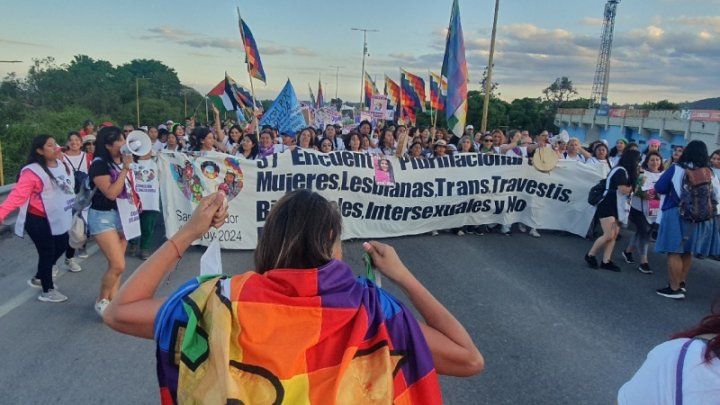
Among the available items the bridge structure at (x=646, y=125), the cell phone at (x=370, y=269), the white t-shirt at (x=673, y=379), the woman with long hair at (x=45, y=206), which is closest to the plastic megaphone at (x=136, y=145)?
the woman with long hair at (x=45, y=206)

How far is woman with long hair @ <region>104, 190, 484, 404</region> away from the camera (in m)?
1.33

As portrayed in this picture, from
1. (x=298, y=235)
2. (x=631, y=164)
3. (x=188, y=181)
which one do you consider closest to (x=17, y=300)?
(x=188, y=181)

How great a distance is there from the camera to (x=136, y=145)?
17.8 ft

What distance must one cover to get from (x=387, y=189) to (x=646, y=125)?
48629 millimetres

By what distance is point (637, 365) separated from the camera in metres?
4.42

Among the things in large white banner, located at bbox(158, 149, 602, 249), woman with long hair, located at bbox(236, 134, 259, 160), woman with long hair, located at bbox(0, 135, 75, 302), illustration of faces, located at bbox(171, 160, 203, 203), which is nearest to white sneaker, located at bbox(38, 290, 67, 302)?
woman with long hair, located at bbox(0, 135, 75, 302)

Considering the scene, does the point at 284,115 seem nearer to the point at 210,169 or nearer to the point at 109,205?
the point at 210,169

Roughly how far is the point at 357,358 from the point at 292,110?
34.1ft

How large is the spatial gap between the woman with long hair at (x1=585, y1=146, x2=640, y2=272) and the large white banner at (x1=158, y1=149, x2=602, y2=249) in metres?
1.99

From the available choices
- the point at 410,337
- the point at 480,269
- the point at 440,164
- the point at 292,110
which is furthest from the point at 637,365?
the point at 292,110

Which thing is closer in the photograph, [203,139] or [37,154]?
[37,154]

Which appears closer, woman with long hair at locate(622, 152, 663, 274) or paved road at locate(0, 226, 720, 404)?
paved road at locate(0, 226, 720, 404)

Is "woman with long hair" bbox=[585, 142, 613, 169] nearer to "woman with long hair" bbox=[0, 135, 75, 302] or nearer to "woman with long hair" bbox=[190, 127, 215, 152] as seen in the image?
"woman with long hair" bbox=[190, 127, 215, 152]

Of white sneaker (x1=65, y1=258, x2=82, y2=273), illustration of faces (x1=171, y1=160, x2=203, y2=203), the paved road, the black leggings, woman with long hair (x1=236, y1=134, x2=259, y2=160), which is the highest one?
woman with long hair (x1=236, y1=134, x2=259, y2=160)
